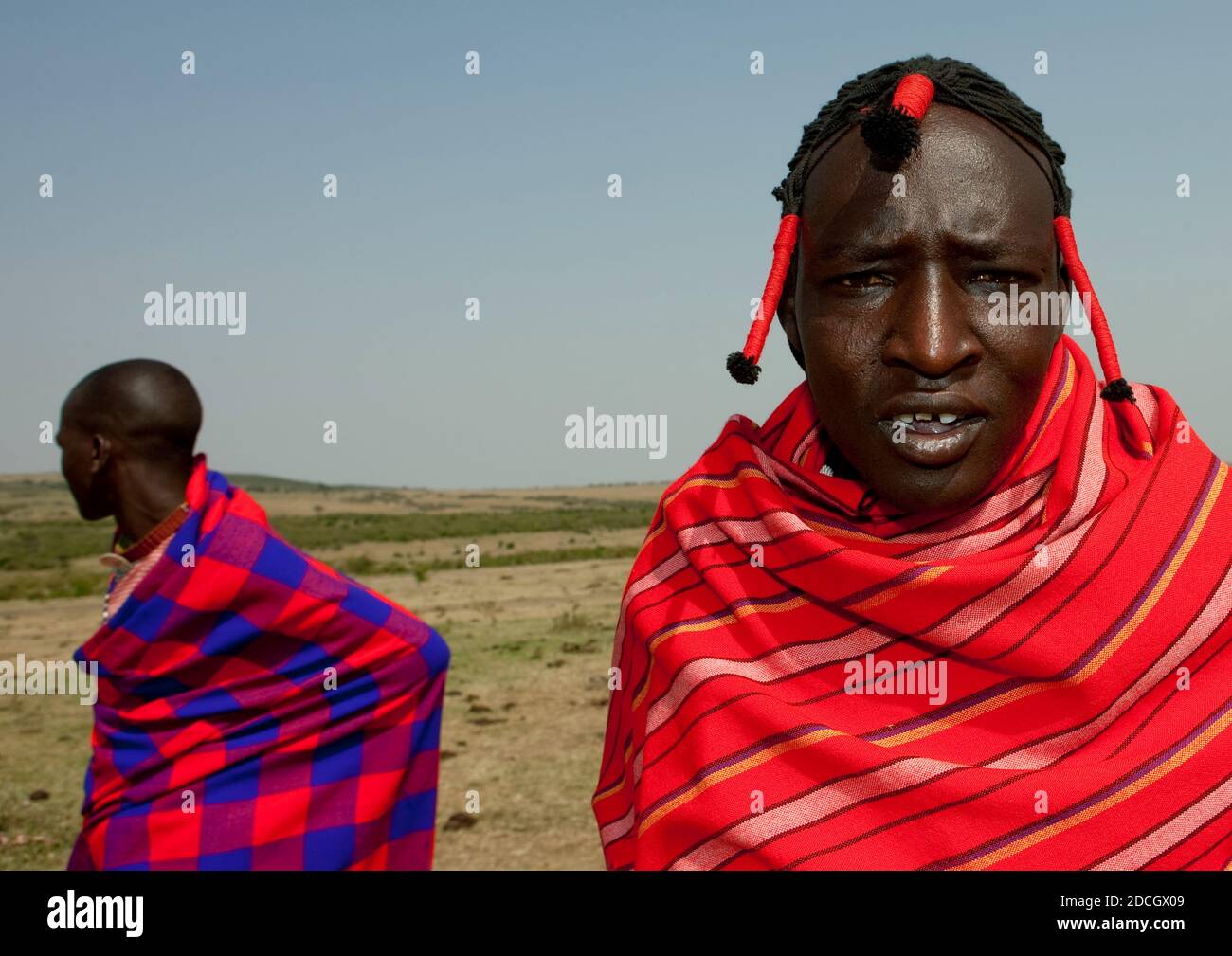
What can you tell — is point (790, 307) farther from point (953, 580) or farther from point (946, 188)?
point (953, 580)

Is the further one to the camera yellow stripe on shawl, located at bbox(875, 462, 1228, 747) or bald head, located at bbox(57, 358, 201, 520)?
bald head, located at bbox(57, 358, 201, 520)

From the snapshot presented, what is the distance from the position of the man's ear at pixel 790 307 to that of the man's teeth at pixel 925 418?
1.13 feet

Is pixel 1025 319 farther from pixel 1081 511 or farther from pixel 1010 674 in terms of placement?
pixel 1010 674

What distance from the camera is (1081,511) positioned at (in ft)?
5.94

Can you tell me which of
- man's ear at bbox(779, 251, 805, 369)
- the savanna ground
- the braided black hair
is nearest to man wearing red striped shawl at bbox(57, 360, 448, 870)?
the savanna ground

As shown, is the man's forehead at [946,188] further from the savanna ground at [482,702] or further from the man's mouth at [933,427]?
the savanna ground at [482,702]

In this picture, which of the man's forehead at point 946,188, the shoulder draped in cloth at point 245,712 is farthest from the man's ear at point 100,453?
the man's forehead at point 946,188

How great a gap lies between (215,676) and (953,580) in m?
3.71

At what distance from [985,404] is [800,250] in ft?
1.57

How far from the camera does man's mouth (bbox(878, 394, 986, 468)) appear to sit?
178cm

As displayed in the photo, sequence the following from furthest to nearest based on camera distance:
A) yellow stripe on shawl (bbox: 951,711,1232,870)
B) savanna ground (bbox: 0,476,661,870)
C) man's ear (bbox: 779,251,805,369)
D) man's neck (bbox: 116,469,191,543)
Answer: savanna ground (bbox: 0,476,661,870)
man's neck (bbox: 116,469,191,543)
man's ear (bbox: 779,251,805,369)
yellow stripe on shawl (bbox: 951,711,1232,870)

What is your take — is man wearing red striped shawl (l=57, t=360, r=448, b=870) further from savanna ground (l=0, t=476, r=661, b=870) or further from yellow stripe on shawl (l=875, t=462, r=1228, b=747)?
yellow stripe on shawl (l=875, t=462, r=1228, b=747)

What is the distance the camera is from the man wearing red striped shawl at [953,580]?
175cm

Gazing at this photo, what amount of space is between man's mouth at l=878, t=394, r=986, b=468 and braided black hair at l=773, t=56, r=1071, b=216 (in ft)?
1.44
